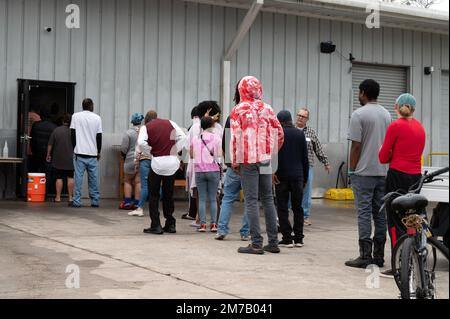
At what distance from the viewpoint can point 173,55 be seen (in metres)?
16.5

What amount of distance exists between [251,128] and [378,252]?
1935 millimetres

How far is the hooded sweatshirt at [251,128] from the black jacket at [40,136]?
6.96 m

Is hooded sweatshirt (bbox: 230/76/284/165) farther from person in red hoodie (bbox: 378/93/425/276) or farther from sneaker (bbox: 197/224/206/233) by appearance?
sneaker (bbox: 197/224/206/233)

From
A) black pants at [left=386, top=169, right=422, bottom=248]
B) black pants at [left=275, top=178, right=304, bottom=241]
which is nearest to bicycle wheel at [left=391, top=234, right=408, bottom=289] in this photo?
black pants at [left=386, top=169, right=422, bottom=248]

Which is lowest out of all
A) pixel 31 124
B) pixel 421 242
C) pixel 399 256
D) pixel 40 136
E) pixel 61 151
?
pixel 399 256

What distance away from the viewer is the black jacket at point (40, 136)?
1478 cm

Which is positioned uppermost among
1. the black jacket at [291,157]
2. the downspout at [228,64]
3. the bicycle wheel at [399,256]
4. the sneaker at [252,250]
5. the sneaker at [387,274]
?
the downspout at [228,64]

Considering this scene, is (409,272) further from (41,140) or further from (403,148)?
(41,140)

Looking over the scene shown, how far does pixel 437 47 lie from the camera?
66.3ft

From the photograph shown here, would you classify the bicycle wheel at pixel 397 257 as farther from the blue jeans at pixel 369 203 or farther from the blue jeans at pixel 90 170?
the blue jeans at pixel 90 170

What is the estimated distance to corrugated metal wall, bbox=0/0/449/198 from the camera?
1502 centimetres

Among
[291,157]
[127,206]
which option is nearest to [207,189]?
[291,157]

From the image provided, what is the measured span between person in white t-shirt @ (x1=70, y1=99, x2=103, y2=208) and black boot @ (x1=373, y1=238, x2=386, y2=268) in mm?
7067

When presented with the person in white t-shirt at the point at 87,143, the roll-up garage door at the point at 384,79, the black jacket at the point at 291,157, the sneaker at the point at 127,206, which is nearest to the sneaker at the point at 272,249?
the black jacket at the point at 291,157
